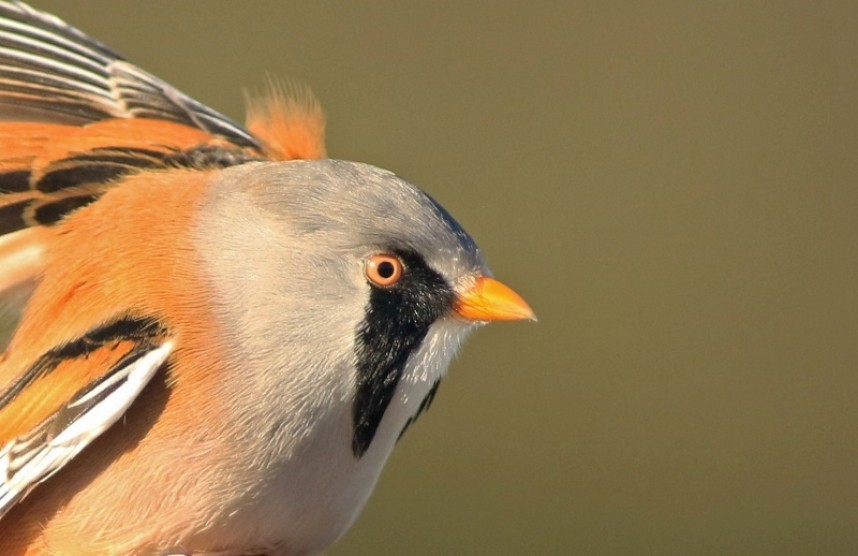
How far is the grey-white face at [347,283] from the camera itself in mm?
2557

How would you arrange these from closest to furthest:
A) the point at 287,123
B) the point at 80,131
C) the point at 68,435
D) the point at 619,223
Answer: the point at 68,435, the point at 80,131, the point at 287,123, the point at 619,223

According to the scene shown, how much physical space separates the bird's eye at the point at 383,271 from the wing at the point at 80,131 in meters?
0.56

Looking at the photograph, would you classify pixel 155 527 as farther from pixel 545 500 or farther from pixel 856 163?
pixel 856 163

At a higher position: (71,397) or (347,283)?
(347,283)

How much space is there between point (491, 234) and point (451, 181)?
1.07ft

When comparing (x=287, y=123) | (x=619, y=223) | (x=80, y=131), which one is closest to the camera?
(x=80, y=131)

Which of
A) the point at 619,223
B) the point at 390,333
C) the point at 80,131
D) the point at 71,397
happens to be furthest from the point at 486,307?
the point at 619,223

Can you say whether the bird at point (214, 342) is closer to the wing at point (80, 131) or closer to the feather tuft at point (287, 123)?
the wing at point (80, 131)

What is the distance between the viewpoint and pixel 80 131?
299 centimetres

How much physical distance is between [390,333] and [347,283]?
0.13 metres

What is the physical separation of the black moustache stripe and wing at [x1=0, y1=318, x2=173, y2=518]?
38cm

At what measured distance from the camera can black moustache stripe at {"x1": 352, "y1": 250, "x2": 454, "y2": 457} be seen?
256cm

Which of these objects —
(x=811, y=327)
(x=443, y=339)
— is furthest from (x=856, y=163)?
(x=443, y=339)

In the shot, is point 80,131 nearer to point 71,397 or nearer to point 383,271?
point 71,397
